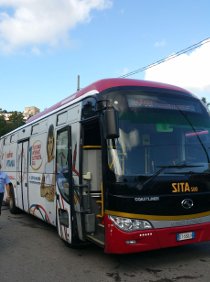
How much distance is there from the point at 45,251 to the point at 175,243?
2938 millimetres

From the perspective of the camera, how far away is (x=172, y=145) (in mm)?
6395

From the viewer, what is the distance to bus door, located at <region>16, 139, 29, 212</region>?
11.2 metres

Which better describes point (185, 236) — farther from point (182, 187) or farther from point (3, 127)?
point (3, 127)

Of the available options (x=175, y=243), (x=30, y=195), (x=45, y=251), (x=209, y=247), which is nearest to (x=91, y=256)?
(x=45, y=251)

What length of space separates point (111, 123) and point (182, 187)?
1584 millimetres

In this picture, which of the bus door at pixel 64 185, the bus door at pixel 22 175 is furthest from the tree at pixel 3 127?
the bus door at pixel 64 185

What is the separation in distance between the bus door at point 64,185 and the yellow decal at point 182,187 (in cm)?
208

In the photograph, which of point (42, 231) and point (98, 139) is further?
point (42, 231)

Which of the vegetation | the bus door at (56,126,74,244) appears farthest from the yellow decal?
the vegetation

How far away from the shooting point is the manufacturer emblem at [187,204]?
618 centimetres

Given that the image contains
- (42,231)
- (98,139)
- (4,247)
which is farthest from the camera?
(42,231)

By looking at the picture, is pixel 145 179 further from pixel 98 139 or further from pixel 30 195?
pixel 30 195

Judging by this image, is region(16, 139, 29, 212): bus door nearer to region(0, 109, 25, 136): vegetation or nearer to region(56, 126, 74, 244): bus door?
region(56, 126, 74, 244): bus door

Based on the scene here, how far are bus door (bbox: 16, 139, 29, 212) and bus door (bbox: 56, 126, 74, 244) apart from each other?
318 cm
